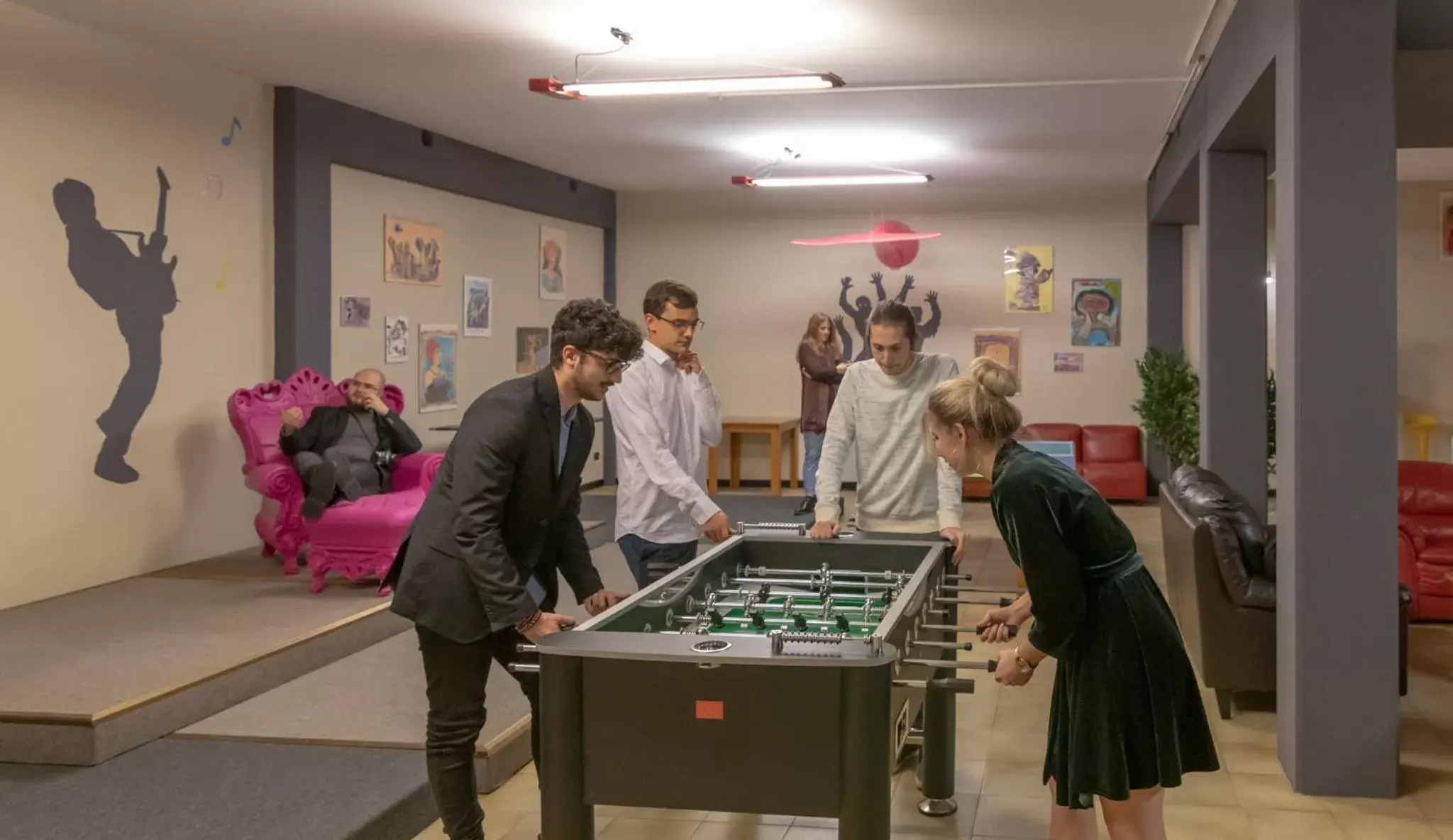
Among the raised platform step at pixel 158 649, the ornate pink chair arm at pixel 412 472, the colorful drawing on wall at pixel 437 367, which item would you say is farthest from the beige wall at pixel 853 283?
the raised platform step at pixel 158 649

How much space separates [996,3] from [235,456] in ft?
16.2

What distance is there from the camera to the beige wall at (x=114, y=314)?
6.30 meters

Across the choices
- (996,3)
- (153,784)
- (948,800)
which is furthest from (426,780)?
(996,3)

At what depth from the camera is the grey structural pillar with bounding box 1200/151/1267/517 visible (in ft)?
22.4

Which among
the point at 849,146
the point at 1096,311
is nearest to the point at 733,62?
the point at 849,146

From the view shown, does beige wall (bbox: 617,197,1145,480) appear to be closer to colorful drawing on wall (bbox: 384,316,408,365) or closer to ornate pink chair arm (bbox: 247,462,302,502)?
colorful drawing on wall (bbox: 384,316,408,365)

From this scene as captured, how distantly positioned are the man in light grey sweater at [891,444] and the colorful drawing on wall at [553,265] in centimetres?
764

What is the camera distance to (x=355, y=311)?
8.77m

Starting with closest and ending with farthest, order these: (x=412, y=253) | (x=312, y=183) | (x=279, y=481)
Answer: (x=279, y=481) → (x=312, y=183) → (x=412, y=253)

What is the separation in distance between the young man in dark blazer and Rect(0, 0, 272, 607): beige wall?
13.0 ft

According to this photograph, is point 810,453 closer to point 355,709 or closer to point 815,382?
point 815,382

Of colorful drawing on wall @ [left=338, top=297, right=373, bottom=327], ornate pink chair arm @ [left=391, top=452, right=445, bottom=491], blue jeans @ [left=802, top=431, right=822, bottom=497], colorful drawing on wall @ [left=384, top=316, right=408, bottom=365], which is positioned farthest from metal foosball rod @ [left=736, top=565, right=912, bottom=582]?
blue jeans @ [left=802, top=431, right=822, bottom=497]

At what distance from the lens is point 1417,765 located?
4660mm

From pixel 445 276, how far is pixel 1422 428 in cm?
858
